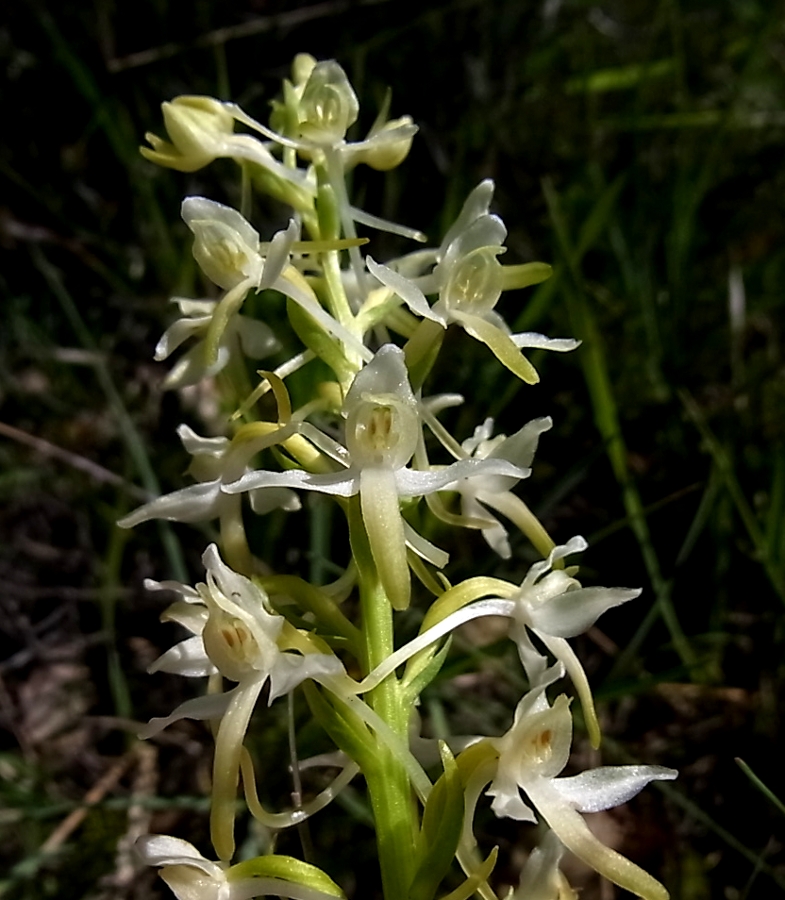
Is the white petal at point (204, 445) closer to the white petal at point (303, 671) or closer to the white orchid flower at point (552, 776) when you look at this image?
the white petal at point (303, 671)

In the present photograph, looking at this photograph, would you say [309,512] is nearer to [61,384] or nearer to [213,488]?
[213,488]

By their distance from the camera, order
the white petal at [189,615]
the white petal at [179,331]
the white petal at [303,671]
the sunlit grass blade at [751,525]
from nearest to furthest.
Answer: the white petal at [303,671], the white petal at [189,615], the white petal at [179,331], the sunlit grass blade at [751,525]

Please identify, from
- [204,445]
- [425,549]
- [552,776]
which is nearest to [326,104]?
[204,445]

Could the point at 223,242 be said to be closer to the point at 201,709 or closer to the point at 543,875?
the point at 201,709

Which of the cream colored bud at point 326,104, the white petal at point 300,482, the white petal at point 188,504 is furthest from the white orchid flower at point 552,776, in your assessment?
the cream colored bud at point 326,104

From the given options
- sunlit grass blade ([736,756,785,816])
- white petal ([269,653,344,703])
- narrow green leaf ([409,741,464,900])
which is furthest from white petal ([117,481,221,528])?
sunlit grass blade ([736,756,785,816])

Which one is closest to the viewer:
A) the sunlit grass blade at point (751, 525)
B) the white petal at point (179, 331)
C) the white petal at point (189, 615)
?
the white petal at point (189, 615)

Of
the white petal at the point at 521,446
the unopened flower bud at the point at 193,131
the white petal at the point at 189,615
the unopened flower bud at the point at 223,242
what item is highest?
the unopened flower bud at the point at 193,131
